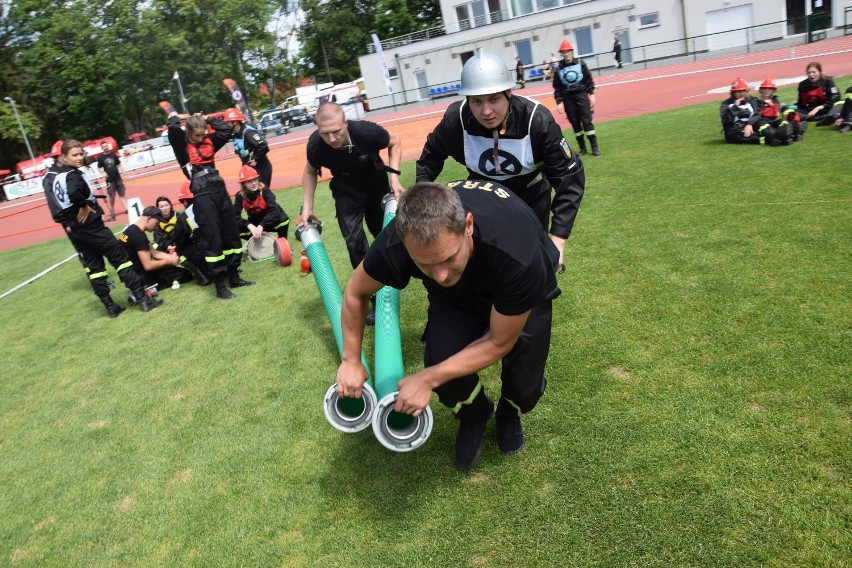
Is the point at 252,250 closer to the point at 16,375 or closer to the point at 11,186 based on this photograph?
the point at 16,375

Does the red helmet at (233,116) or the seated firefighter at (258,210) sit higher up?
the red helmet at (233,116)

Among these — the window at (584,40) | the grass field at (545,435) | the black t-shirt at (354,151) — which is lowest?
the grass field at (545,435)

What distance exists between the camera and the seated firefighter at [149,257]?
8.77 m

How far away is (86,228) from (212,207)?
164 cm

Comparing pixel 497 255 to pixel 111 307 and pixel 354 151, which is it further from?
pixel 111 307

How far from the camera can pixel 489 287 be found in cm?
295

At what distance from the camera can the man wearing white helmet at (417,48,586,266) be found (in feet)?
13.0

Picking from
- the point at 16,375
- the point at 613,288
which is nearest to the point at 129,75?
the point at 16,375

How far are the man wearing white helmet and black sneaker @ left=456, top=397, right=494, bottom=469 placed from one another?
1.12m

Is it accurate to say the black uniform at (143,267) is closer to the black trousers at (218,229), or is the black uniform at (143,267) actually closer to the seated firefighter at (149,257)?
the seated firefighter at (149,257)

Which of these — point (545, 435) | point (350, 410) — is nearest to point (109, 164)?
point (350, 410)

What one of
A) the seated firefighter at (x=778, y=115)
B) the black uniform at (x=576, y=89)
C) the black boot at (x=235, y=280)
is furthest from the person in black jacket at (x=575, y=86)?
the black boot at (x=235, y=280)

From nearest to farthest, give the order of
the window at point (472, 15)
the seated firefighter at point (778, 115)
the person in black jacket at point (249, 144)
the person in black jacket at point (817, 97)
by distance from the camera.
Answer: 1. the seated firefighter at point (778, 115)
2. the person in black jacket at point (249, 144)
3. the person in black jacket at point (817, 97)
4. the window at point (472, 15)

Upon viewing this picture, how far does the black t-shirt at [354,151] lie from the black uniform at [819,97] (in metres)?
8.86
